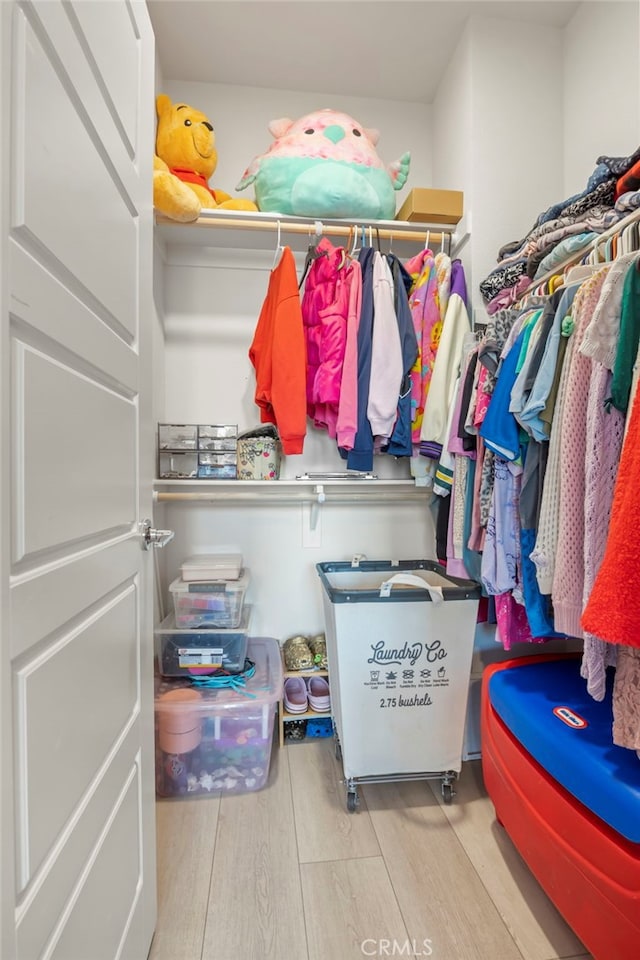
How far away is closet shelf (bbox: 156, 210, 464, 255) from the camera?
1662 millimetres

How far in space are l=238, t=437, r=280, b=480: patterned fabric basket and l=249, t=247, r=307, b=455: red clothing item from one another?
174 millimetres

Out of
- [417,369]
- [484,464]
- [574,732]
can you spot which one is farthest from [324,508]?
[574,732]

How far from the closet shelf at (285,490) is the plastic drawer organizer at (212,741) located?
67cm

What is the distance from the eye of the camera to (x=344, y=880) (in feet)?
3.88

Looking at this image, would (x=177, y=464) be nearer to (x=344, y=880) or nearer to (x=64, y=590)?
(x=64, y=590)

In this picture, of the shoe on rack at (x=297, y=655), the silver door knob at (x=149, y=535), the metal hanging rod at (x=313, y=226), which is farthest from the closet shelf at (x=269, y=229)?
the shoe on rack at (x=297, y=655)

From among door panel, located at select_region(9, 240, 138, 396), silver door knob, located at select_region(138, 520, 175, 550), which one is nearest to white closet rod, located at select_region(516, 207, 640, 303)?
door panel, located at select_region(9, 240, 138, 396)

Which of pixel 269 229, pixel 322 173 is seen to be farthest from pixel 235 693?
pixel 322 173

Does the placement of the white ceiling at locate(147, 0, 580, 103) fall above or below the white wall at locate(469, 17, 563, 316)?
above

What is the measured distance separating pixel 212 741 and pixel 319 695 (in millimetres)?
461

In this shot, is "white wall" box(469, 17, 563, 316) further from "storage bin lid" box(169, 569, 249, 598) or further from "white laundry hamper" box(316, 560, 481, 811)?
"storage bin lid" box(169, 569, 249, 598)

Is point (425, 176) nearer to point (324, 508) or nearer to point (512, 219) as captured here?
point (512, 219)

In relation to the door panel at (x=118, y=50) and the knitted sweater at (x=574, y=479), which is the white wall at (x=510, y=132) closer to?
the knitted sweater at (x=574, y=479)

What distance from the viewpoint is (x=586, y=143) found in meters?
1.64
